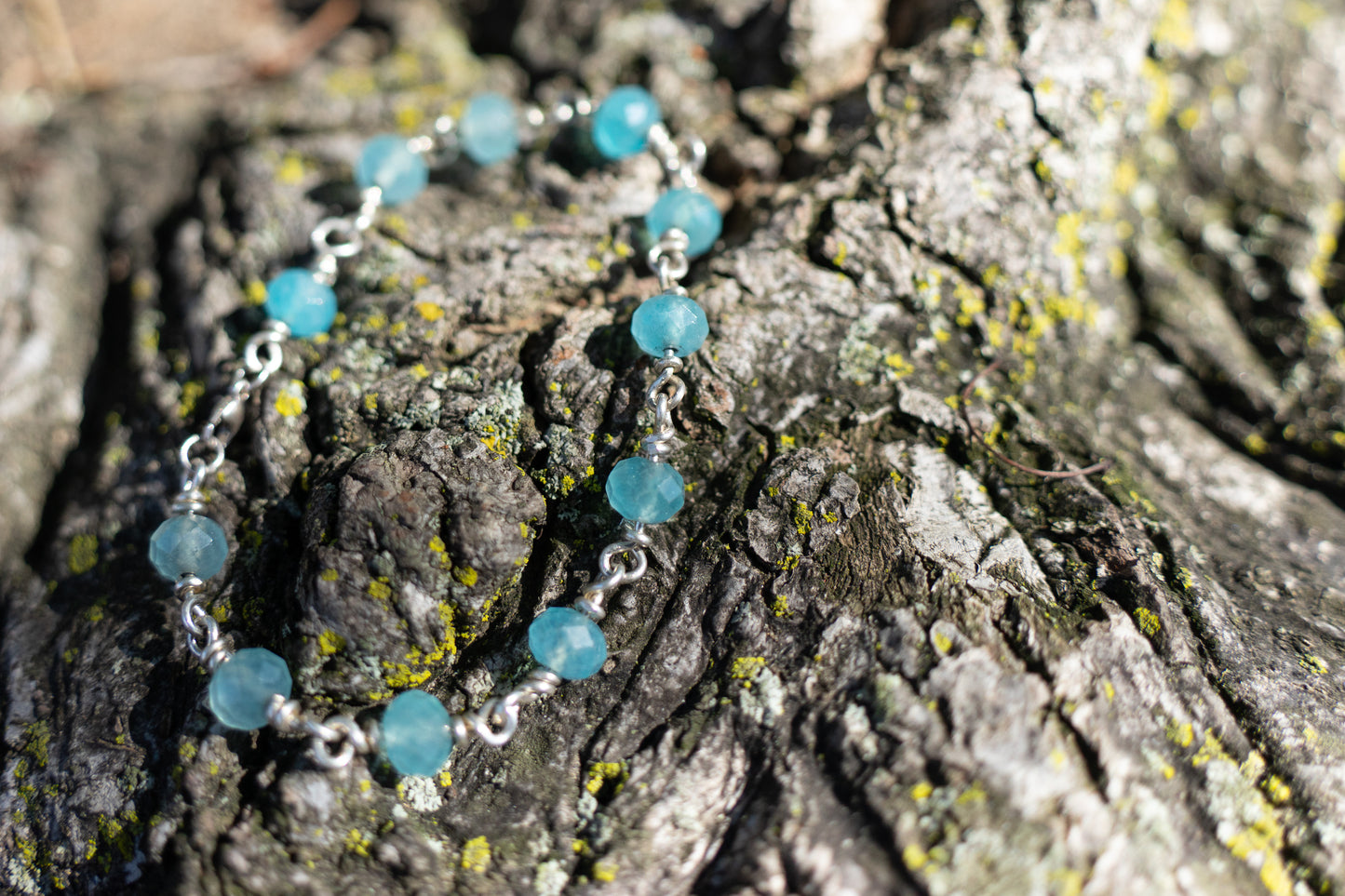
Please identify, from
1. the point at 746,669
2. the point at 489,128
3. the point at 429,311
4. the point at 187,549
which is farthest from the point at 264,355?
the point at 746,669

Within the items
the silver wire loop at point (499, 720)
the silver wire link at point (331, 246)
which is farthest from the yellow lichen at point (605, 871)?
the silver wire link at point (331, 246)

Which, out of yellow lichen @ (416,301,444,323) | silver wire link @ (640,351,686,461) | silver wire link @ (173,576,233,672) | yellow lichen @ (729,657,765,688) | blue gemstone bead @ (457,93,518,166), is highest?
blue gemstone bead @ (457,93,518,166)

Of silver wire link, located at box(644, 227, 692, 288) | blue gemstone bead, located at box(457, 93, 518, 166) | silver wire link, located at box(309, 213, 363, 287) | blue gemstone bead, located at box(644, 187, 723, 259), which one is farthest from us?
Answer: blue gemstone bead, located at box(457, 93, 518, 166)

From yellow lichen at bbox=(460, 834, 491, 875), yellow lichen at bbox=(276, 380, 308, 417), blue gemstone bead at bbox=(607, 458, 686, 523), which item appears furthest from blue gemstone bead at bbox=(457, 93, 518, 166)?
yellow lichen at bbox=(460, 834, 491, 875)

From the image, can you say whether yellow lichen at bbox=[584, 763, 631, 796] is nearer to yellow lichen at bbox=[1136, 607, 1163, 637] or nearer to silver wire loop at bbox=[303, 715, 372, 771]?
silver wire loop at bbox=[303, 715, 372, 771]

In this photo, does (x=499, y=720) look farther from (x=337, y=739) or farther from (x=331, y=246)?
(x=331, y=246)

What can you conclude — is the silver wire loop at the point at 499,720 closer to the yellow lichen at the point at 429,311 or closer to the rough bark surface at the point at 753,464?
the rough bark surface at the point at 753,464

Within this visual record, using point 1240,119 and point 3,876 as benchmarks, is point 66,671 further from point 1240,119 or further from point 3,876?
point 1240,119
